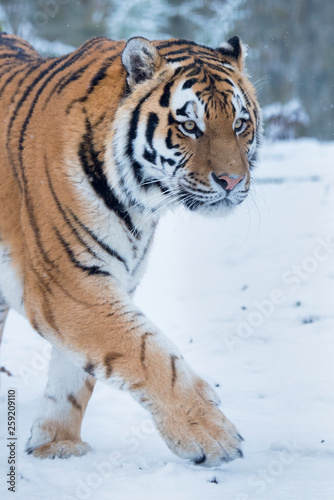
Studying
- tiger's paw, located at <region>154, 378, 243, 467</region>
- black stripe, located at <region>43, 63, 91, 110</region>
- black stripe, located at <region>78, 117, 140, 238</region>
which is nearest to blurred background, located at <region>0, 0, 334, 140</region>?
black stripe, located at <region>43, 63, 91, 110</region>

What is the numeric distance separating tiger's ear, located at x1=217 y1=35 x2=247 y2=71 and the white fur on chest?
118cm

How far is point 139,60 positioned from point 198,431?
1.33 m

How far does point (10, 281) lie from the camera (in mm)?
2738

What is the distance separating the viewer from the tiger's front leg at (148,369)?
215 centimetres

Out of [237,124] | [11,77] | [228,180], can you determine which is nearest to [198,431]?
[228,180]

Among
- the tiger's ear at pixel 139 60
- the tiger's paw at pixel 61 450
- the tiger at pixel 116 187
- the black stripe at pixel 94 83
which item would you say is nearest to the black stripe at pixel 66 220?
the tiger at pixel 116 187

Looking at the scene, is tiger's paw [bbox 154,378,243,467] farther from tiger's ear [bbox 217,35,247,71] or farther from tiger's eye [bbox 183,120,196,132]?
tiger's ear [bbox 217,35,247,71]

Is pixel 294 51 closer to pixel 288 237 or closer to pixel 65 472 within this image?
pixel 288 237

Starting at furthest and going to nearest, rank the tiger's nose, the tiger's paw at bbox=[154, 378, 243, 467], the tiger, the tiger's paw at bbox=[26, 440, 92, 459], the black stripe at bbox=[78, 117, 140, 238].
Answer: the tiger's paw at bbox=[26, 440, 92, 459], the black stripe at bbox=[78, 117, 140, 238], the tiger's nose, the tiger, the tiger's paw at bbox=[154, 378, 243, 467]

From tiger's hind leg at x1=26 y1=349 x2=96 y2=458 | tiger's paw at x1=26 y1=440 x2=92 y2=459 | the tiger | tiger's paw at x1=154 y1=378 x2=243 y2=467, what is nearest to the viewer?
tiger's paw at x1=154 y1=378 x2=243 y2=467

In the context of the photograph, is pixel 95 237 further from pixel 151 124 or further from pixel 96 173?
pixel 151 124

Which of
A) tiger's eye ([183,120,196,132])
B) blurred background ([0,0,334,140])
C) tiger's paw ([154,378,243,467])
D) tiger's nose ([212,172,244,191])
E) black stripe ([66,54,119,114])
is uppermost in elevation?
blurred background ([0,0,334,140])

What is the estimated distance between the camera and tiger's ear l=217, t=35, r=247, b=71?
9.29 feet

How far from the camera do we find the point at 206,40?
15.8 metres
